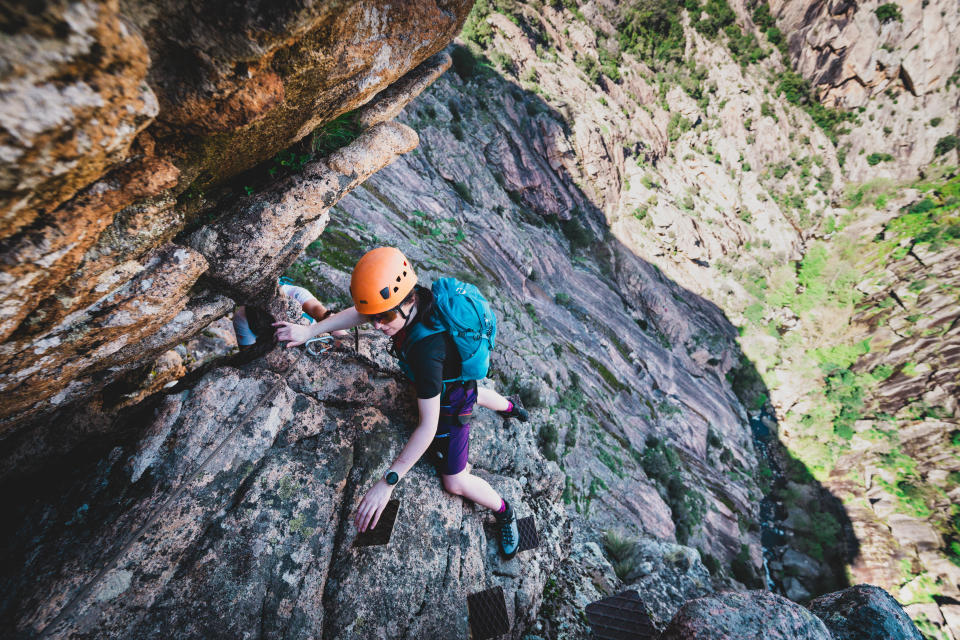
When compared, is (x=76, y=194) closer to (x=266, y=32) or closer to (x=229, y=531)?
(x=266, y=32)

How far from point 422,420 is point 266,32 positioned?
2.84 metres

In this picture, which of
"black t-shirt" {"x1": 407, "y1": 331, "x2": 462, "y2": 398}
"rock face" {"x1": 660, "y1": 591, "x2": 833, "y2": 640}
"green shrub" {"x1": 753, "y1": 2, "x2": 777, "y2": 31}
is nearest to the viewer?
"black t-shirt" {"x1": 407, "y1": 331, "x2": 462, "y2": 398}

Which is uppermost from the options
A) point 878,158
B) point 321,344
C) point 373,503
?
point 878,158

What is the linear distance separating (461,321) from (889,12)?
7970cm

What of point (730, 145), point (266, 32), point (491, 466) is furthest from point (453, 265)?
point (730, 145)

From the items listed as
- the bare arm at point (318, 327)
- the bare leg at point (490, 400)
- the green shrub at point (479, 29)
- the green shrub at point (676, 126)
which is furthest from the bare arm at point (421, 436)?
the green shrub at point (676, 126)

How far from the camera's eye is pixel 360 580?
338cm

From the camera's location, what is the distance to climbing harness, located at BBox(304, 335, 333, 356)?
178 inches

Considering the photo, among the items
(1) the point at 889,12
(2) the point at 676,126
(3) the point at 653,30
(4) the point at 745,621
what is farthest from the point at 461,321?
(1) the point at 889,12

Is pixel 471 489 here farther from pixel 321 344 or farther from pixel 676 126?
pixel 676 126

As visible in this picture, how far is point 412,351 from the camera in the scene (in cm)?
328

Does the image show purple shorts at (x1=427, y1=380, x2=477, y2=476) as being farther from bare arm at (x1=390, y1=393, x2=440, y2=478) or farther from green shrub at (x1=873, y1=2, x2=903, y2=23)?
green shrub at (x1=873, y1=2, x2=903, y2=23)

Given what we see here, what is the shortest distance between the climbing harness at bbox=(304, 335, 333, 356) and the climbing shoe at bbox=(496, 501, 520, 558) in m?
2.96

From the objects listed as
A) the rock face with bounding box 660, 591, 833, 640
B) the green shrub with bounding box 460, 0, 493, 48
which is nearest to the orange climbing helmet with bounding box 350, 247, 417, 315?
the rock face with bounding box 660, 591, 833, 640
